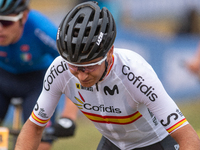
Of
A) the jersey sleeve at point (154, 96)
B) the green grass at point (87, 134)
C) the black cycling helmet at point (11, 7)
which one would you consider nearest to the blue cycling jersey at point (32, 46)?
the black cycling helmet at point (11, 7)

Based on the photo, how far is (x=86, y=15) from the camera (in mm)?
3223

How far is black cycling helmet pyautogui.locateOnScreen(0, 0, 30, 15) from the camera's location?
15.9ft

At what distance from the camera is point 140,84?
127 inches

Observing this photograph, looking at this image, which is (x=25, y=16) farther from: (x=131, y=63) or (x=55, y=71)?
(x=131, y=63)

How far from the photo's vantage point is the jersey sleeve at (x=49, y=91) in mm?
3471

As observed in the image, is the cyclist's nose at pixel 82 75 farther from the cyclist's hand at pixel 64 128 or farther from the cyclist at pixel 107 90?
the cyclist's hand at pixel 64 128

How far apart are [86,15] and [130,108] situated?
34.0 inches

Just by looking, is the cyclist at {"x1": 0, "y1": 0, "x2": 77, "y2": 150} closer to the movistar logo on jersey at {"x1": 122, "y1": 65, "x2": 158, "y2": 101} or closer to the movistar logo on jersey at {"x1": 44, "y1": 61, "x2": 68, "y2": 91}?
the movistar logo on jersey at {"x1": 44, "y1": 61, "x2": 68, "y2": 91}

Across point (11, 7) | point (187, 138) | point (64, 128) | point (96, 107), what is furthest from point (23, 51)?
point (187, 138)

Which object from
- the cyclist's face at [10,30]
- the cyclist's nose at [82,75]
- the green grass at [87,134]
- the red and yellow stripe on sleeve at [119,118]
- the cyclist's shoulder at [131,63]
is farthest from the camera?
the green grass at [87,134]

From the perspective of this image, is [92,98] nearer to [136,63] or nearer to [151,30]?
[136,63]

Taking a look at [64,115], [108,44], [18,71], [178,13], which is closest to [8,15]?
[18,71]

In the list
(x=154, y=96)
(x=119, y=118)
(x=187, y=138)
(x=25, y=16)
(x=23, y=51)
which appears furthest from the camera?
(x=23, y=51)

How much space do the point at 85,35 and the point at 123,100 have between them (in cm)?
67
